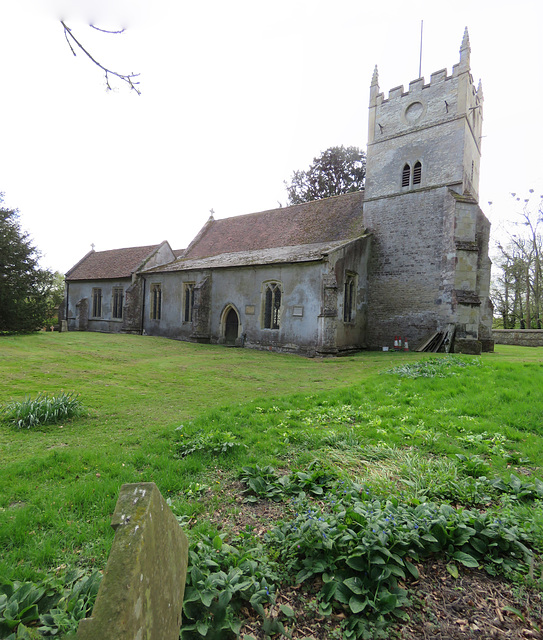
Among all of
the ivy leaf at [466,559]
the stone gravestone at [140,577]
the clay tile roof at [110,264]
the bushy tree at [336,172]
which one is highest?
the bushy tree at [336,172]

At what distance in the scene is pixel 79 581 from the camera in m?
2.35

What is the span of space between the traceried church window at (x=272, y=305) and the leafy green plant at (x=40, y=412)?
514 inches

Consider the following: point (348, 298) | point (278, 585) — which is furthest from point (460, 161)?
point (278, 585)

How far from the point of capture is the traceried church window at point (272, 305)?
18.6 metres

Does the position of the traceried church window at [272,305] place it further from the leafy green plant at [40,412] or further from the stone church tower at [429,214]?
the leafy green plant at [40,412]

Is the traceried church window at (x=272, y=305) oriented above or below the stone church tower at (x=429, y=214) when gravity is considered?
below

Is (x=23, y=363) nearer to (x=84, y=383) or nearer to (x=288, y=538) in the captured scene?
(x=84, y=383)

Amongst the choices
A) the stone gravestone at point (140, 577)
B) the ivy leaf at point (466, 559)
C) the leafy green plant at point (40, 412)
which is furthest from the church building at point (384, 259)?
the stone gravestone at point (140, 577)

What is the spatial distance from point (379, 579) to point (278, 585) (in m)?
0.69

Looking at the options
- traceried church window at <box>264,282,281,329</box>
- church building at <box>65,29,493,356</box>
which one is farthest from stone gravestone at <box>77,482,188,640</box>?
traceried church window at <box>264,282,281,329</box>

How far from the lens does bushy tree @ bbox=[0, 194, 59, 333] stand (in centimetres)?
2183

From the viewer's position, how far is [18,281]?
22.3 meters

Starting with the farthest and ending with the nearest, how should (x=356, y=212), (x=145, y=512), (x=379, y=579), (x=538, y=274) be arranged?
(x=538, y=274) < (x=356, y=212) < (x=379, y=579) < (x=145, y=512)

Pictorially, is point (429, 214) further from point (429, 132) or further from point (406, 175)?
point (429, 132)
